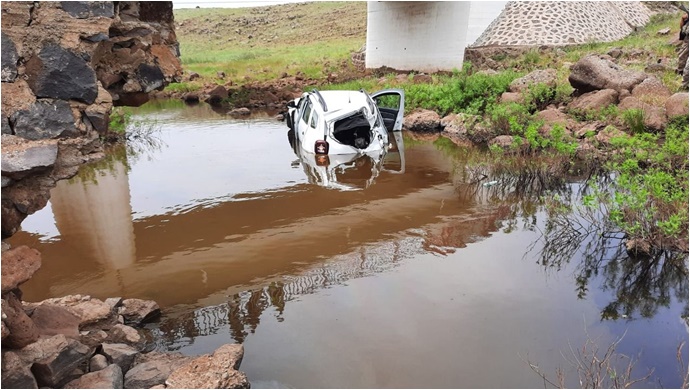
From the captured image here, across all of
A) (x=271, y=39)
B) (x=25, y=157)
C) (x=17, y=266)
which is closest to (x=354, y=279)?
(x=17, y=266)

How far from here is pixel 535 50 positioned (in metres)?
22.8

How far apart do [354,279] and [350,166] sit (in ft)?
18.8

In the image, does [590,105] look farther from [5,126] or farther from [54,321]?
[5,126]

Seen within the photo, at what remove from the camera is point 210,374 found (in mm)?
3863

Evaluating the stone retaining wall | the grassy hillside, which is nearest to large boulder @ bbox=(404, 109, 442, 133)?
the stone retaining wall

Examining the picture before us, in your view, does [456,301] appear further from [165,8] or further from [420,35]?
Result: [420,35]

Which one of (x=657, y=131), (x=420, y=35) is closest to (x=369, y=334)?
(x=657, y=131)

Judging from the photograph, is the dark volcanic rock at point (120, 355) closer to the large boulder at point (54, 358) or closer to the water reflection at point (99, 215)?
the large boulder at point (54, 358)

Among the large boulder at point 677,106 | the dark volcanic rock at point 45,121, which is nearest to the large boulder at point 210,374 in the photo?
the dark volcanic rock at point 45,121

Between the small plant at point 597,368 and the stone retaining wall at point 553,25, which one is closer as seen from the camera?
the small plant at point 597,368

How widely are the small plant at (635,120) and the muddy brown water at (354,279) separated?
10.3ft

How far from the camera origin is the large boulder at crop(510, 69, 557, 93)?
51.7ft

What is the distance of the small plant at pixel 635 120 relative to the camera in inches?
453

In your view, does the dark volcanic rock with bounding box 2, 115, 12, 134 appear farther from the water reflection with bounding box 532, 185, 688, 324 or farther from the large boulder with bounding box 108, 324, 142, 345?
the water reflection with bounding box 532, 185, 688, 324
